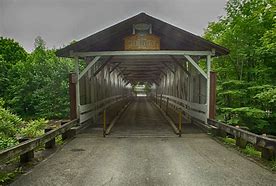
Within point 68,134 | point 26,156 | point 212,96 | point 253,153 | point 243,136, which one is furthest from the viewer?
point 212,96

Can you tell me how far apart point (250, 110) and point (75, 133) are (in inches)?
307

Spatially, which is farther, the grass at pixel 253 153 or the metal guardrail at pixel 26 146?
the grass at pixel 253 153

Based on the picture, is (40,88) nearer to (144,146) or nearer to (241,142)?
(144,146)

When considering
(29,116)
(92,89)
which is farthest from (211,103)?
(29,116)

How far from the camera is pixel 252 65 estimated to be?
13.5 metres

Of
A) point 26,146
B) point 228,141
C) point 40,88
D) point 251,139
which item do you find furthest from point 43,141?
point 40,88

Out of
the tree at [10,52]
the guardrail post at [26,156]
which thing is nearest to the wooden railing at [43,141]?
the guardrail post at [26,156]

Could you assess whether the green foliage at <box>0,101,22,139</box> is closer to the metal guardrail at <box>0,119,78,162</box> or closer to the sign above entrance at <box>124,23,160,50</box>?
the metal guardrail at <box>0,119,78,162</box>

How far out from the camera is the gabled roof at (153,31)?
361 inches

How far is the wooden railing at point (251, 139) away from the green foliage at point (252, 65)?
3.58 m

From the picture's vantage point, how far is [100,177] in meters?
4.30

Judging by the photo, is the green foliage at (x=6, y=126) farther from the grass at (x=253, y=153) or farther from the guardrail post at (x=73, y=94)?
the grass at (x=253, y=153)

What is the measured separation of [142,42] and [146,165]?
5.65m

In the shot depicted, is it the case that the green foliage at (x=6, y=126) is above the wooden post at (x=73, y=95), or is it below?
below
